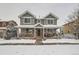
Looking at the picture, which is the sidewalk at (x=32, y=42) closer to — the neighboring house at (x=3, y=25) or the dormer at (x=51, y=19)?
the neighboring house at (x=3, y=25)

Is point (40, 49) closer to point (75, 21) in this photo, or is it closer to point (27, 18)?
point (27, 18)

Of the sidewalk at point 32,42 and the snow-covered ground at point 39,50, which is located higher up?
the sidewalk at point 32,42

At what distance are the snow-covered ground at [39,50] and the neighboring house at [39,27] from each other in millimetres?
230

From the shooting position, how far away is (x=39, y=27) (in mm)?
15469

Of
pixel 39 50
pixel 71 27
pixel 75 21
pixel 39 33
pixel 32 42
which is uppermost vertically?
pixel 75 21

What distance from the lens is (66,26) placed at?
15500 mm

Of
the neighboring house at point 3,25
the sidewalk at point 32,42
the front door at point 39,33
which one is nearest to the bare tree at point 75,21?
the sidewalk at point 32,42

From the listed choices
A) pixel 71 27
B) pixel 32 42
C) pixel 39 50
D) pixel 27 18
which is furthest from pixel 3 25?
pixel 71 27

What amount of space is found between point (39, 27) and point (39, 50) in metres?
0.47

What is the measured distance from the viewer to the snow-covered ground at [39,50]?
607 inches

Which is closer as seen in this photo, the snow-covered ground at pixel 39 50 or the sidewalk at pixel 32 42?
the snow-covered ground at pixel 39 50

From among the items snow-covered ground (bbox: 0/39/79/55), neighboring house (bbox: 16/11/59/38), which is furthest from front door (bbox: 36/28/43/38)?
snow-covered ground (bbox: 0/39/79/55)
